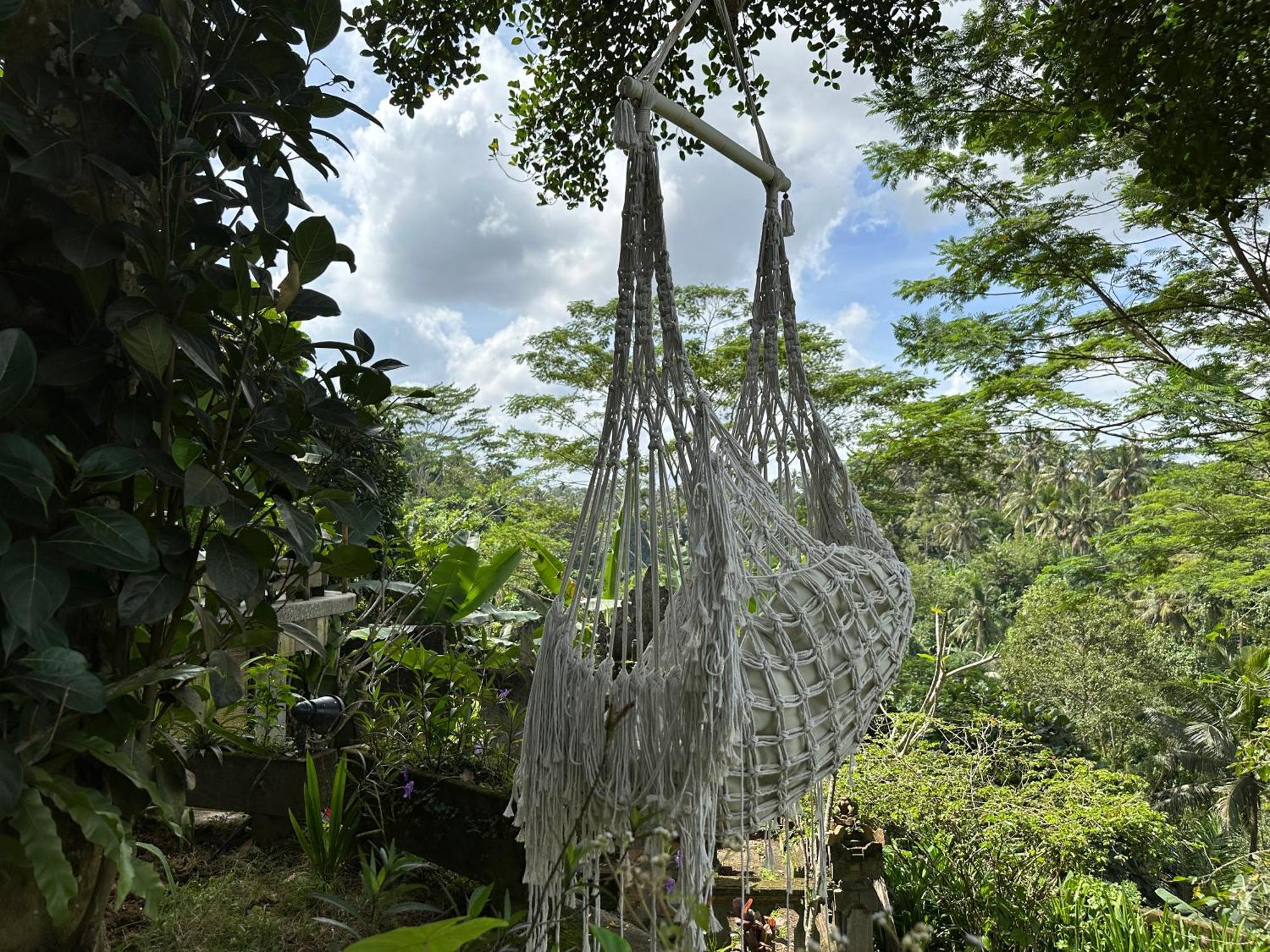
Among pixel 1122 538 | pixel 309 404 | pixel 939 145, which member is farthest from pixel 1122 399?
pixel 309 404

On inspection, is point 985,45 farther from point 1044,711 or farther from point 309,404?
point 1044,711

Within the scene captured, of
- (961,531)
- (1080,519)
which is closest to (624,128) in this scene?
(1080,519)

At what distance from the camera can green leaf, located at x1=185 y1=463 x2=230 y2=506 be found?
70 cm

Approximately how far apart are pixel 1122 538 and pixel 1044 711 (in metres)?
4.21

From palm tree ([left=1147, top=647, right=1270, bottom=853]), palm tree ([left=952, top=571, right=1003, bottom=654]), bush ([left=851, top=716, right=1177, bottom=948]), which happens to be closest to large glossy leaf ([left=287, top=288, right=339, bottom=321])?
bush ([left=851, top=716, right=1177, bottom=948])

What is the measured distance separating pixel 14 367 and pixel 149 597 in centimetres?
24

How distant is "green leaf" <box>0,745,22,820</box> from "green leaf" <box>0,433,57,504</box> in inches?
8.6

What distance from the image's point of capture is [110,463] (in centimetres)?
69

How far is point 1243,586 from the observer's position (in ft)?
14.1

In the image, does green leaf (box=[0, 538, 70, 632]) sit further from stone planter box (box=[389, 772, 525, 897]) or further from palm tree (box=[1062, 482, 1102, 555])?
palm tree (box=[1062, 482, 1102, 555])

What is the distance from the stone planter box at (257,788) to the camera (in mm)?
2123

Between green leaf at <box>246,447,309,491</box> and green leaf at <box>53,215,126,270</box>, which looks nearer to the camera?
green leaf at <box>53,215,126,270</box>

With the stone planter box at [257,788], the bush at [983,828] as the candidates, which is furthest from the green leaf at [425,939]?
the bush at [983,828]

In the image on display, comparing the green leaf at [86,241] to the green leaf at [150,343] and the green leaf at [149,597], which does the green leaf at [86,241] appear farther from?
the green leaf at [149,597]
